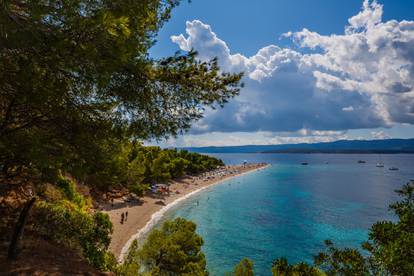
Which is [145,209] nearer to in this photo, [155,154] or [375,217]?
[155,154]

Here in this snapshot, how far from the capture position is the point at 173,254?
78.0 ft

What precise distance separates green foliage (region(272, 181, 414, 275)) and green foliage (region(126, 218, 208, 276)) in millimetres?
14697

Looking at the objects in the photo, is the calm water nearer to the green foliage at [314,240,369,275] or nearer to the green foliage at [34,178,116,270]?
the green foliage at [34,178,116,270]

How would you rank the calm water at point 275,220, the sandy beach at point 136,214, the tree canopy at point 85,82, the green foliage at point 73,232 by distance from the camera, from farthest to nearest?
the calm water at point 275,220 < the sandy beach at point 136,214 < the green foliage at point 73,232 < the tree canopy at point 85,82

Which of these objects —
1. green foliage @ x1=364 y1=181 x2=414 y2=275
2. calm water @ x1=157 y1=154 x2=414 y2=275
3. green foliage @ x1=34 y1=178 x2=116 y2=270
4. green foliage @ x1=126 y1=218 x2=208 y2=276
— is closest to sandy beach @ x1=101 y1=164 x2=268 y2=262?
calm water @ x1=157 y1=154 x2=414 y2=275

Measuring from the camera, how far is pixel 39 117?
30.7 feet

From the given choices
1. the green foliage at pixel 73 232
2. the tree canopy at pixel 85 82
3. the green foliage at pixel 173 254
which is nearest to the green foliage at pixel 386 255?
the tree canopy at pixel 85 82

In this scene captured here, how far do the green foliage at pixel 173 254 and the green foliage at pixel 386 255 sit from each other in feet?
48.2

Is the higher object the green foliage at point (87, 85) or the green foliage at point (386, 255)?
the green foliage at point (87, 85)

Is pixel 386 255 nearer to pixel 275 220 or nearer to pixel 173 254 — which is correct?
pixel 173 254

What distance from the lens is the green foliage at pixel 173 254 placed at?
23.7 m

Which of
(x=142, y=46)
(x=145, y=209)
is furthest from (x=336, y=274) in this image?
(x=145, y=209)

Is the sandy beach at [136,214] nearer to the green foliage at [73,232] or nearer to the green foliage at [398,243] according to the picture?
the green foliage at [73,232]

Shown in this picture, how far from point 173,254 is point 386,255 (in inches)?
716
